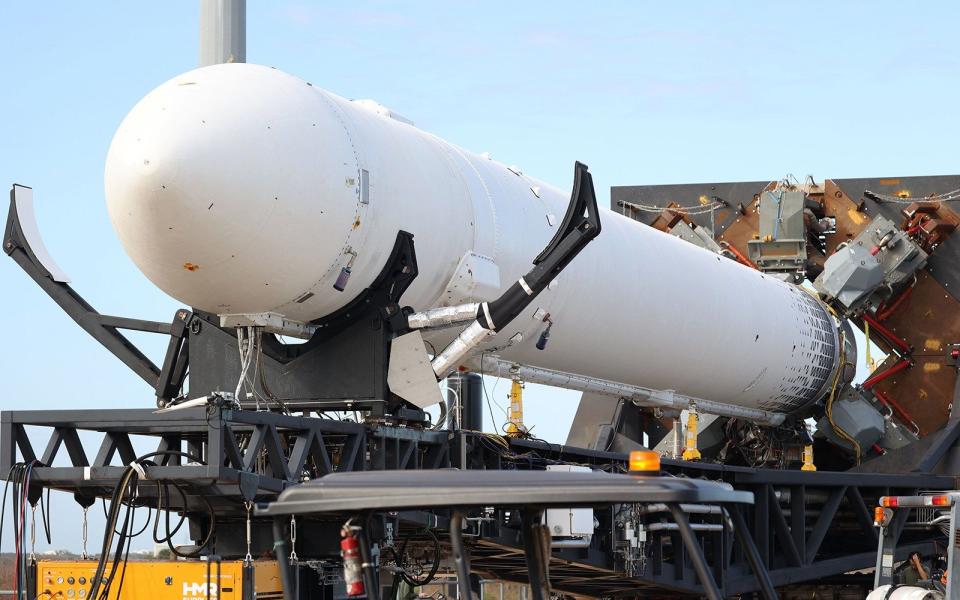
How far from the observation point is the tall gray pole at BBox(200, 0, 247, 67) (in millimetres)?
13453

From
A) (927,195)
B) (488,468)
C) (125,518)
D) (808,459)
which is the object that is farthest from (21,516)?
(927,195)

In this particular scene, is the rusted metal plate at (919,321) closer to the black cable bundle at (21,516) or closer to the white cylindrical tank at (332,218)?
the white cylindrical tank at (332,218)

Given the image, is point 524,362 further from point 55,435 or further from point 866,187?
point 866,187

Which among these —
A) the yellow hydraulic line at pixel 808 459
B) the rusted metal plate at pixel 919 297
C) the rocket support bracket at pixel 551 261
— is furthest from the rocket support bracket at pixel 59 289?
the rusted metal plate at pixel 919 297

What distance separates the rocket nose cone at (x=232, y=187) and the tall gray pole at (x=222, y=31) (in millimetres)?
4431

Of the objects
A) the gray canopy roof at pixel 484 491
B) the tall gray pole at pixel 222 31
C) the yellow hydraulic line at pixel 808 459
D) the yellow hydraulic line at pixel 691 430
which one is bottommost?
the gray canopy roof at pixel 484 491

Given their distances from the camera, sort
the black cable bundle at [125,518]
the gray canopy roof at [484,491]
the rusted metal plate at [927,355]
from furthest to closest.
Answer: the rusted metal plate at [927,355] → the black cable bundle at [125,518] → the gray canopy roof at [484,491]

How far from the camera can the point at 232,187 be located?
27.7ft

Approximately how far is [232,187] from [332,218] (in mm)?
718

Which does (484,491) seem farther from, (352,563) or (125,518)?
(125,518)

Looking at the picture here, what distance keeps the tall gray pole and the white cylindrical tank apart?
11.2 ft

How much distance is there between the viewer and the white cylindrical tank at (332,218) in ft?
27.9

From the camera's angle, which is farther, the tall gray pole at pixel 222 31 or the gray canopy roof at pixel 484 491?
the tall gray pole at pixel 222 31

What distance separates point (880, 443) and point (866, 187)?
10.9 feet
